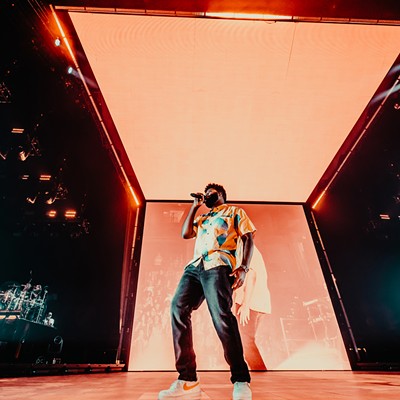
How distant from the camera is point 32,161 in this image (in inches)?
101

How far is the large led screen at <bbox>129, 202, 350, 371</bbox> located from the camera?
12.0 feet

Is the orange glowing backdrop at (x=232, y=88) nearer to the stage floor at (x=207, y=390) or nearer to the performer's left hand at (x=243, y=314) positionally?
the performer's left hand at (x=243, y=314)

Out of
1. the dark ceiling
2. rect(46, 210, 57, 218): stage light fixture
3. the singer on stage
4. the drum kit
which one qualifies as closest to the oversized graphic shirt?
the singer on stage

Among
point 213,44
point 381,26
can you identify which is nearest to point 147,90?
point 213,44

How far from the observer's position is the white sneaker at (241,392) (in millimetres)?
986

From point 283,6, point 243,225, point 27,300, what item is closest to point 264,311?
point 243,225

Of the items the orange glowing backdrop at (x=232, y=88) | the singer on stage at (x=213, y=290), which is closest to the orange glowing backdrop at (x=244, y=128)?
the orange glowing backdrop at (x=232, y=88)

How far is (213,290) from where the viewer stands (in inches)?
47.4

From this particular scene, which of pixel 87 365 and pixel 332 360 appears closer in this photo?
pixel 87 365

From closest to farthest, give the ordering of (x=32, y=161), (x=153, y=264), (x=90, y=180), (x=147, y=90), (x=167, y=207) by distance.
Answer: (x=32, y=161), (x=147, y=90), (x=90, y=180), (x=153, y=264), (x=167, y=207)

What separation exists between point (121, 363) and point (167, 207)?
269 cm

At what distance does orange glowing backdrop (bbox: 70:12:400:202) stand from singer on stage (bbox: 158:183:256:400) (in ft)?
6.74

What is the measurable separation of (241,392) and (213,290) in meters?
0.40

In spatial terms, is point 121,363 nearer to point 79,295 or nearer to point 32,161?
point 79,295
